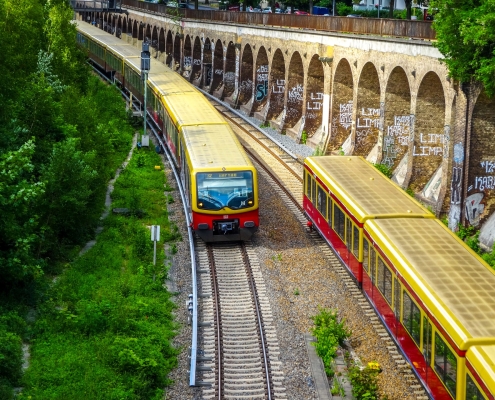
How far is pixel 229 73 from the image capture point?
5822cm

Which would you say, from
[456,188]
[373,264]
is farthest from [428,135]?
[373,264]

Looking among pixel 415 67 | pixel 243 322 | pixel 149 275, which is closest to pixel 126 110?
pixel 415 67

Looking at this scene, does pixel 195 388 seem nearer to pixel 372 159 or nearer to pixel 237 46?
pixel 372 159

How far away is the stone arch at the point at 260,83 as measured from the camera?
2009 inches

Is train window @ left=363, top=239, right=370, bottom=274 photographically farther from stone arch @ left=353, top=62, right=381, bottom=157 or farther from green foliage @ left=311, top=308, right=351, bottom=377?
stone arch @ left=353, top=62, right=381, bottom=157

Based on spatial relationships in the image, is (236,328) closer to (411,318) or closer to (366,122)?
(411,318)

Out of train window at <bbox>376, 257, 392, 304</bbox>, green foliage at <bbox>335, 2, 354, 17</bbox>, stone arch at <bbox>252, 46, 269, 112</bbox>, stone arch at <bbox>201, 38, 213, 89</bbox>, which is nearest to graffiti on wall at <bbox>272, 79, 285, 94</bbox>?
stone arch at <bbox>252, 46, 269, 112</bbox>

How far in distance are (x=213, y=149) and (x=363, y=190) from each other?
619 centimetres

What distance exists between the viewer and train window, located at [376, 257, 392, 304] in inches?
731

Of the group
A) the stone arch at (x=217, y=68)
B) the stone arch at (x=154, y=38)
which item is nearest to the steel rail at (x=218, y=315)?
the stone arch at (x=217, y=68)

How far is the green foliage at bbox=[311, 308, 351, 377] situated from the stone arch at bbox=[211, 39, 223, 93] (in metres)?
41.9

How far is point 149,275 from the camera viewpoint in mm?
23688

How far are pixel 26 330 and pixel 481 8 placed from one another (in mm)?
16098

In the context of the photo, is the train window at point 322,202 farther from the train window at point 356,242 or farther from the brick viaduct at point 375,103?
the brick viaduct at point 375,103
